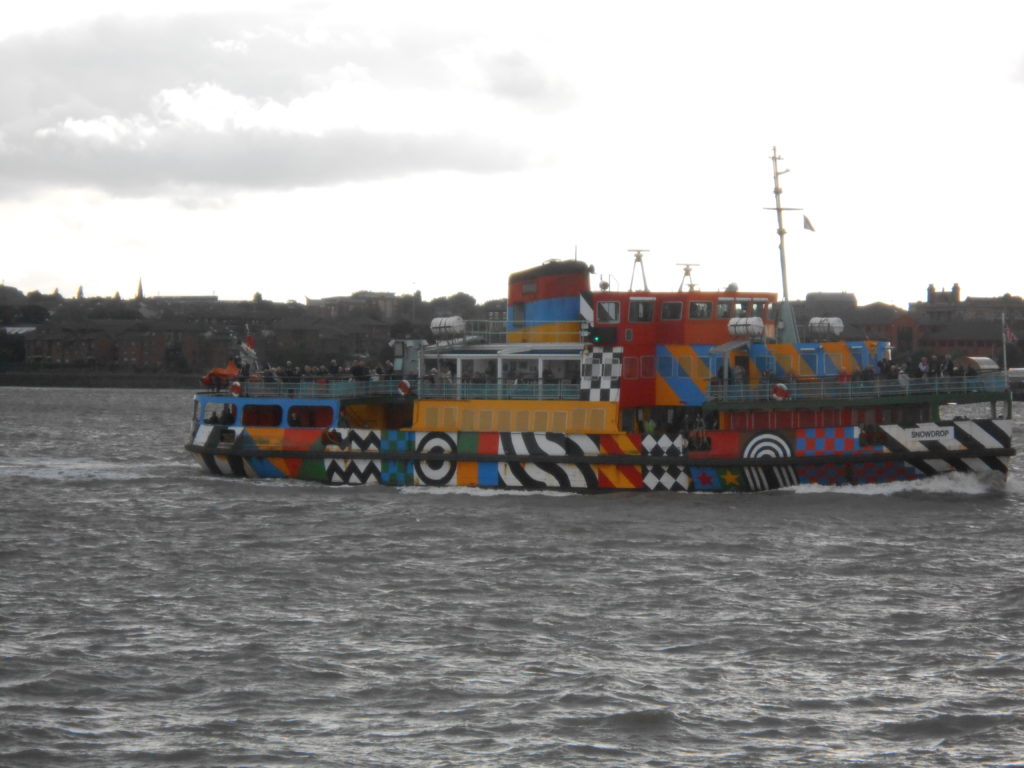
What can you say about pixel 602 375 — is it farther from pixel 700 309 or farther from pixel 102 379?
pixel 102 379

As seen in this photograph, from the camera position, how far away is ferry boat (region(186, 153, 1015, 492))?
1314 inches

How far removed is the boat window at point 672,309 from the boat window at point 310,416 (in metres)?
10.4

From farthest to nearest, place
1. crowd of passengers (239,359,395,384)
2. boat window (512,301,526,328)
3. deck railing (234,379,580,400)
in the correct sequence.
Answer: boat window (512,301,526,328)
crowd of passengers (239,359,395,384)
deck railing (234,379,580,400)

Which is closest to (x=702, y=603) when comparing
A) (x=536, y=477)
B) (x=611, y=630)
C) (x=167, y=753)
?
(x=611, y=630)

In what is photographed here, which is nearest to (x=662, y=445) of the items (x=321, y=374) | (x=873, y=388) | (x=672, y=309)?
(x=672, y=309)

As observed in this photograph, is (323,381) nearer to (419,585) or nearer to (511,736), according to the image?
(419,585)

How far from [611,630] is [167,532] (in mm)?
13669

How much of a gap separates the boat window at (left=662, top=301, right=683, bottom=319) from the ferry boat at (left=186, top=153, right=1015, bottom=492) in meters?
0.03

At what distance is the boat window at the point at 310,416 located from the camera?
38531 millimetres

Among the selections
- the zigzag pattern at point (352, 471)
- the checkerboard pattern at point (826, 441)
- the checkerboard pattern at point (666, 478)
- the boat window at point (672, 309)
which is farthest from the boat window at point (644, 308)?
the zigzag pattern at point (352, 471)

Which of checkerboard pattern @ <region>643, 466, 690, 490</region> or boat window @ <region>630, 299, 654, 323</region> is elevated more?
boat window @ <region>630, 299, 654, 323</region>

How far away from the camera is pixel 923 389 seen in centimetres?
3341

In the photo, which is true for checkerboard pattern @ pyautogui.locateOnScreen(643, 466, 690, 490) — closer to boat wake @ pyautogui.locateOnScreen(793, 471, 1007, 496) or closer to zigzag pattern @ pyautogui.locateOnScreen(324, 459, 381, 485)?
boat wake @ pyautogui.locateOnScreen(793, 471, 1007, 496)

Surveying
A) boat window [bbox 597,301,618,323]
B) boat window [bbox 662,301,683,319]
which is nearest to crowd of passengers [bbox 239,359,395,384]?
boat window [bbox 597,301,618,323]
